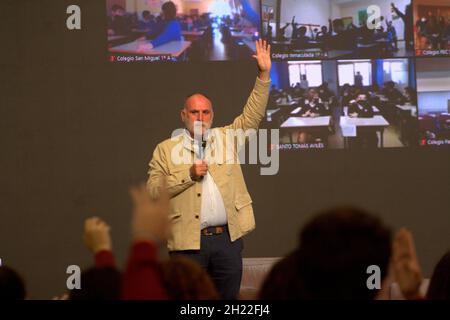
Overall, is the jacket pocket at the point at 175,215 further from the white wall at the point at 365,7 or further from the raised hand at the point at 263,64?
the white wall at the point at 365,7

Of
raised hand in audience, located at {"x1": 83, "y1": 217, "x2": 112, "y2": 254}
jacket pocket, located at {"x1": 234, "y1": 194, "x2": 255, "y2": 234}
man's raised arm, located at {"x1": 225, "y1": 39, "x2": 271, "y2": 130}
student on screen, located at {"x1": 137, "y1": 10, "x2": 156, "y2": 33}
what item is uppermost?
student on screen, located at {"x1": 137, "y1": 10, "x2": 156, "y2": 33}

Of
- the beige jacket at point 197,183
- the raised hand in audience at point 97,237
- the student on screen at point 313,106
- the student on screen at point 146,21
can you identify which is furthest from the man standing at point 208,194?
the raised hand in audience at point 97,237

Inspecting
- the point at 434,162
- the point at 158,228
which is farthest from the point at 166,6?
the point at 158,228

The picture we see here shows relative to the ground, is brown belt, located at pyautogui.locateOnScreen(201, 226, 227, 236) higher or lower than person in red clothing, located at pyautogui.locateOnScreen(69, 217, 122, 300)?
lower

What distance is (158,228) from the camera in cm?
177

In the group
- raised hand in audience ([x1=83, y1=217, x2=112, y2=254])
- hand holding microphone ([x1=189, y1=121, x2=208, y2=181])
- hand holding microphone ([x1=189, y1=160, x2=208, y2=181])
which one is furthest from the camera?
hand holding microphone ([x1=189, y1=121, x2=208, y2=181])

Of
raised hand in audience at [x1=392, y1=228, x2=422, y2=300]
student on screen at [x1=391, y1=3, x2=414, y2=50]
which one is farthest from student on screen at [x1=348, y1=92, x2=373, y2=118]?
raised hand in audience at [x1=392, y1=228, x2=422, y2=300]

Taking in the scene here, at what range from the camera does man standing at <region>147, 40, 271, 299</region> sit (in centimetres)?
420

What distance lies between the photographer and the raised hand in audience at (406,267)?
1.91 m

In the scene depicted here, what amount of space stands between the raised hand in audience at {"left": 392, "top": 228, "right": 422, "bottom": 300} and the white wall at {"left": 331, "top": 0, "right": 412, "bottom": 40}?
390 cm

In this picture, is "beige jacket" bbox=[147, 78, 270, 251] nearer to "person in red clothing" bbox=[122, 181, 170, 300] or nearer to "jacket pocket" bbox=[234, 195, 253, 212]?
"jacket pocket" bbox=[234, 195, 253, 212]

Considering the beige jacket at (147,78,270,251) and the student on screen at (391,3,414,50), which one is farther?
the student on screen at (391,3,414,50)

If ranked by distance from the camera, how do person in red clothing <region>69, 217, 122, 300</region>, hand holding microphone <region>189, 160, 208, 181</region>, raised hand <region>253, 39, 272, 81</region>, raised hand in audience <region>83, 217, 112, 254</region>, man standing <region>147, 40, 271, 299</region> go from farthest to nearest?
raised hand <region>253, 39, 272, 81</region>
man standing <region>147, 40, 271, 299</region>
hand holding microphone <region>189, 160, 208, 181</region>
raised hand in audience <region>83, 217, 112, 254</region>
person in red clothing <region>69, 217, 122, 300</region>

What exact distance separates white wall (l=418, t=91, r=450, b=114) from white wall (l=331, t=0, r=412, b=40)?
49 centimetres
